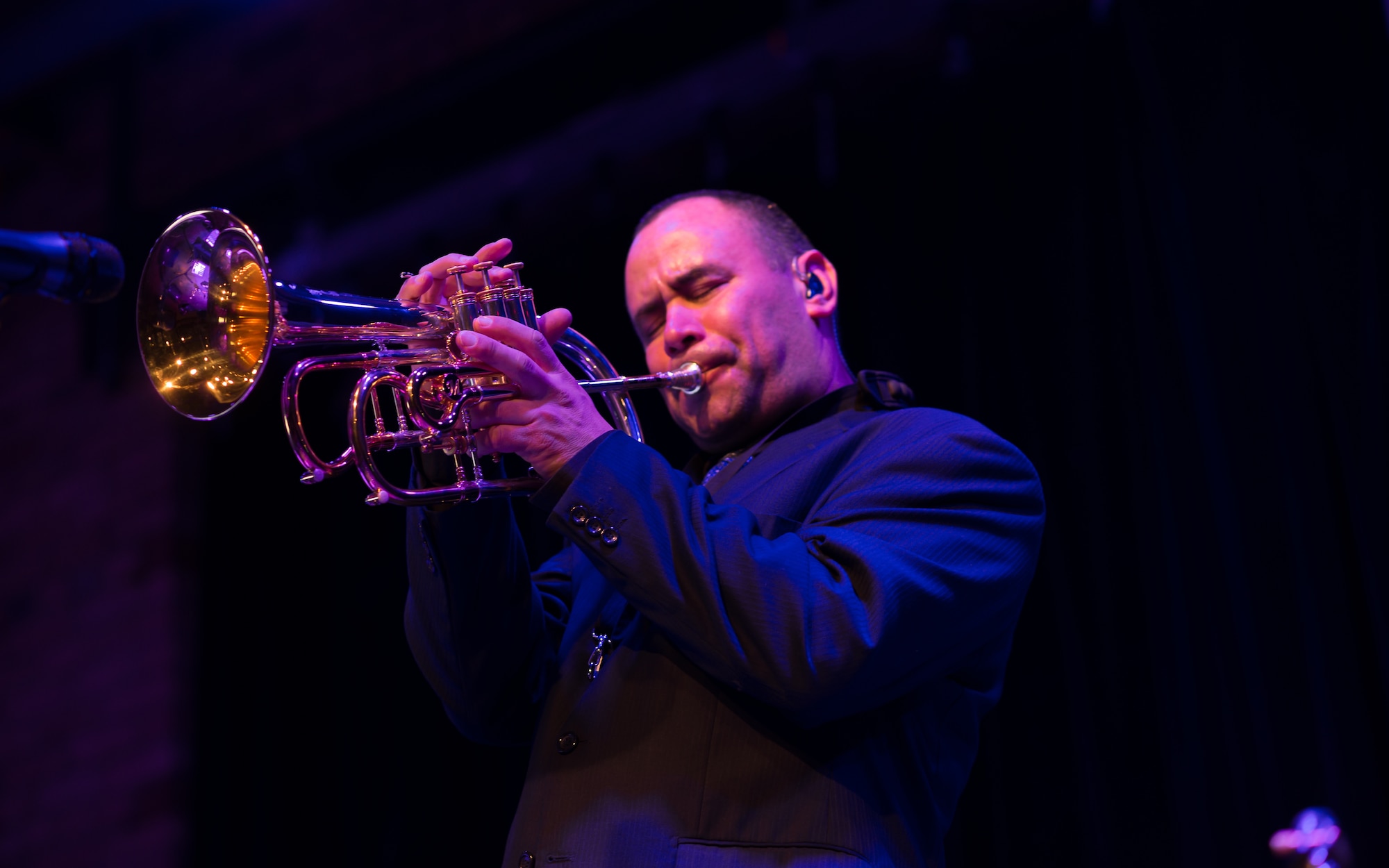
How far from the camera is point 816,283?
232 cm


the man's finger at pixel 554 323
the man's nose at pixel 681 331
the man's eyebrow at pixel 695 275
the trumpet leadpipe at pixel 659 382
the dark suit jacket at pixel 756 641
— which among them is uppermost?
the man's eyebrow at pixel 695 275

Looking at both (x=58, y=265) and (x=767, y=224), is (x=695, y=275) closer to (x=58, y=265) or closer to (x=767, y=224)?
(x=767, y=224)

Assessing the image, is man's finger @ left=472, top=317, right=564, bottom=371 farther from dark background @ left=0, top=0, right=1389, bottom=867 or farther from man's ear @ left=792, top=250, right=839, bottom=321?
dark background @ left=0, top=0, right=1389, bottom=867

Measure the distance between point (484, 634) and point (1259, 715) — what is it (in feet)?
5.59

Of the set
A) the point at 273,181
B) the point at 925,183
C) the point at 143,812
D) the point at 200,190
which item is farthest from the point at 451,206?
the point at 143,812

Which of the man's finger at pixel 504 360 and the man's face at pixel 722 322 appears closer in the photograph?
the man's finger at pixel 504 360

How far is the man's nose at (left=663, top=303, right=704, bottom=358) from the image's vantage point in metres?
2.11

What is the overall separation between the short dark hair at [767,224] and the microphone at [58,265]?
38.3 inches

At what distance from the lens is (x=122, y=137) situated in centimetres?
508

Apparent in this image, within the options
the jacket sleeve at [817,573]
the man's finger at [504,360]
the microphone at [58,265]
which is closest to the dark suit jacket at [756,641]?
the jacket sleeve at [817,573]

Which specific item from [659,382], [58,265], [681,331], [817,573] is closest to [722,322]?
[681,331]

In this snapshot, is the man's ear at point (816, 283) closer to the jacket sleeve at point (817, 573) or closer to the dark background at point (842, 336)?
Answer: the jacket sleeve at point (817, 573)

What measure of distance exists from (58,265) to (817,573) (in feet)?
4.01

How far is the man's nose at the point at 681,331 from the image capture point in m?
2.11
